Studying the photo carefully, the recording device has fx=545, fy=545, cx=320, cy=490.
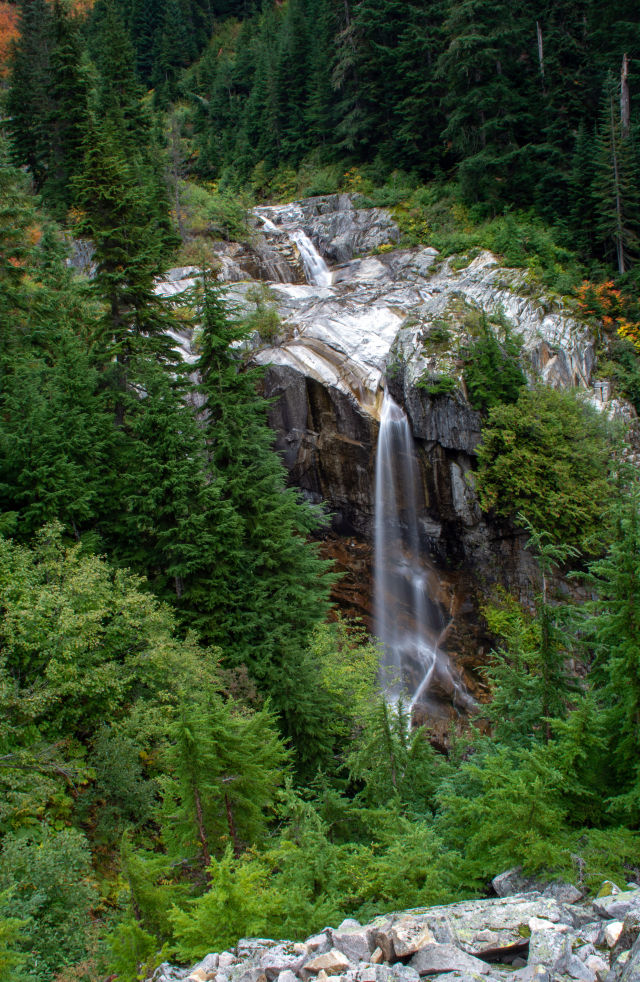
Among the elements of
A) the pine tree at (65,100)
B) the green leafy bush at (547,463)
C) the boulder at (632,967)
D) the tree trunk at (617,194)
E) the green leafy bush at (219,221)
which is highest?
the pine tree at (65,100)

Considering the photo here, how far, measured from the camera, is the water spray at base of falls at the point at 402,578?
19.3 meters

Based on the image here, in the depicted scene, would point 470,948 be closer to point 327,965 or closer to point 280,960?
point 327,965

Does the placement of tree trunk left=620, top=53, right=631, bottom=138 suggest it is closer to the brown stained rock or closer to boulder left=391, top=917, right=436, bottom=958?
boulder left=391, top=917, right=436, bottom=958

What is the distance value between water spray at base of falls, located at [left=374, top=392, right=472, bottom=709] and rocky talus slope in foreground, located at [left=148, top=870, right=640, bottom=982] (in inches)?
548

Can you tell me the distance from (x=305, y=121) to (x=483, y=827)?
42.1 m

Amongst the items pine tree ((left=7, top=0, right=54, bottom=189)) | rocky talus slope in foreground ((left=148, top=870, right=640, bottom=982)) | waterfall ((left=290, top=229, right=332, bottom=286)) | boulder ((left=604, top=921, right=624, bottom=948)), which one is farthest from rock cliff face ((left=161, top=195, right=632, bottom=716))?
A: pine tree ((left=7, top=0, right=54, bottom=189))

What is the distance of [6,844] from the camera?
6.58 m

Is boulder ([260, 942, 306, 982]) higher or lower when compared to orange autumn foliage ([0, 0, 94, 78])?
lower

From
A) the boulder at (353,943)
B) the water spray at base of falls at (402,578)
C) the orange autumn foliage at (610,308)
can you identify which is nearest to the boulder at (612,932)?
the boulder at (353,943)

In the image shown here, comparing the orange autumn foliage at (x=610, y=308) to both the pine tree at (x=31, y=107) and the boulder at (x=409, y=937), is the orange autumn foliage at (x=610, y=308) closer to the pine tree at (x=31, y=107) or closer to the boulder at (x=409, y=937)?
the boulder at (x=409, y=937)

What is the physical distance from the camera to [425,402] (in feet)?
62.1

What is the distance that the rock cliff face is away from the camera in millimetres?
18781

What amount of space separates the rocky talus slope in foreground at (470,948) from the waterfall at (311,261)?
2640cm

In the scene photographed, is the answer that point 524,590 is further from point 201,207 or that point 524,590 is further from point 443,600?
point 201,207
